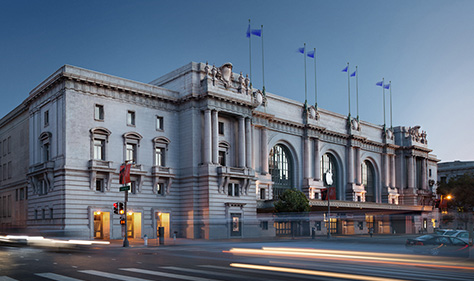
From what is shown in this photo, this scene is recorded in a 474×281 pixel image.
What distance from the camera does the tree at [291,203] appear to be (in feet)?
202

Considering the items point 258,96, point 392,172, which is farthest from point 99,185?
point 392,172

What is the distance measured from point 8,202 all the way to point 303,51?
162 ft

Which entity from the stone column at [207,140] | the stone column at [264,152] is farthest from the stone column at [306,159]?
the stone column at [207,140]

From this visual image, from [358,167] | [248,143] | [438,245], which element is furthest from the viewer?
[358,167]

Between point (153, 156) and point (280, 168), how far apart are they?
2485 centimetres

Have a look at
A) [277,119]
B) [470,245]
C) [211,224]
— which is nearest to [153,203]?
[211,224]

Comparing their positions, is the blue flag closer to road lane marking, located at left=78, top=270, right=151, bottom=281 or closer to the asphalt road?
the asphalt road

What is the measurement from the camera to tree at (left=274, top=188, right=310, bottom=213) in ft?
202

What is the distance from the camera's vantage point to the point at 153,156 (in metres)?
57.8

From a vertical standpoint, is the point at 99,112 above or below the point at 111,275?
above

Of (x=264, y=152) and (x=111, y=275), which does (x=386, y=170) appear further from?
(x=111, y=275)

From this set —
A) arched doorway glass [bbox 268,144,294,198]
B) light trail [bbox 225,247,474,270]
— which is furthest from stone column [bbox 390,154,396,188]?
light trail [bbox 225,247,474,270]

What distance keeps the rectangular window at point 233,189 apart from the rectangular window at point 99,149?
15954mm

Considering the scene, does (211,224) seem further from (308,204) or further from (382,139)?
(382,139)
